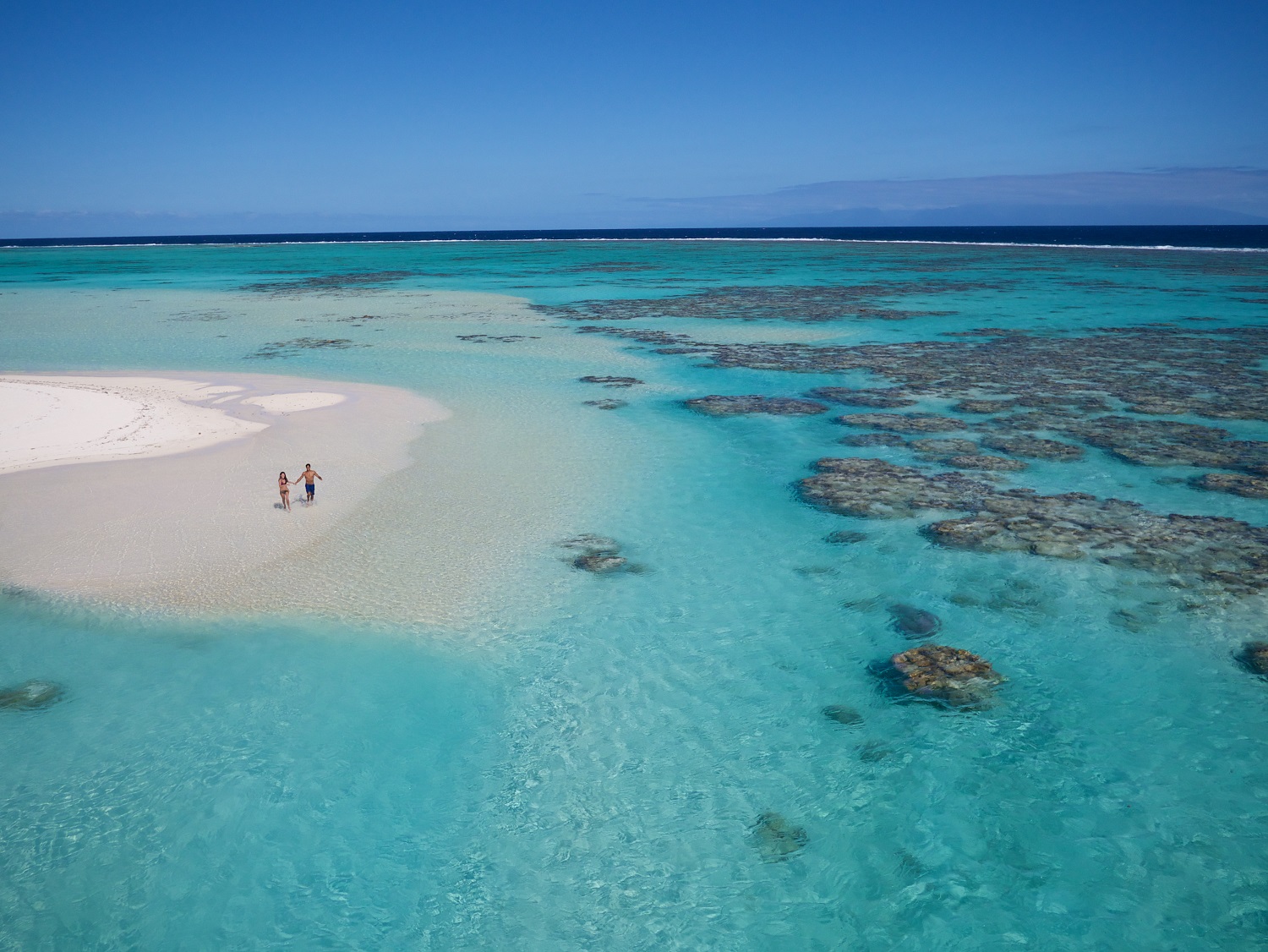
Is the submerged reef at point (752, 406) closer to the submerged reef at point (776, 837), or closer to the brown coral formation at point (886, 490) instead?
the brown coral formation at point (886, 490)

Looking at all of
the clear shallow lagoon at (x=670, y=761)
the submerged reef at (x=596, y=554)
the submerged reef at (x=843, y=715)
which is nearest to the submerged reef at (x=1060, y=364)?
the clear shallow lagoon at (x=670, y=761)

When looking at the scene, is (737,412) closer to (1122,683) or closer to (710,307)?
(1122,683)

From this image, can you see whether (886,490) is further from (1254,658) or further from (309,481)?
(309,481)

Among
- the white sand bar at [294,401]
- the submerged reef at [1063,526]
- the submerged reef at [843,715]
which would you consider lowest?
the submerged reef at [843,715]

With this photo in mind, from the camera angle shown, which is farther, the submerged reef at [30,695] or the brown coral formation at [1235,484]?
the brown coral formation at [1235,484]

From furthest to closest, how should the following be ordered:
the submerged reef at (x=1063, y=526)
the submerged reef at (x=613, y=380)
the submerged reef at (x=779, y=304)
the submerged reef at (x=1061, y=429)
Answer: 1. the submerged reef at (x=779, y=304)
2. the submerged reef at (x=613, y=380)
3. the submerged reef at (x=1061, y=429)
4. the submerged reef at (x=1063, y=526)

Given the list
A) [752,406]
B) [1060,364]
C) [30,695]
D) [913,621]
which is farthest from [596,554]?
[1060,364]

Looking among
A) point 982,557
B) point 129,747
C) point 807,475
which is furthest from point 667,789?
point 807,475
